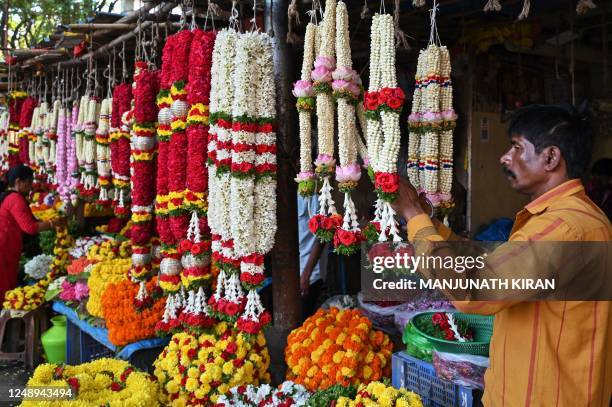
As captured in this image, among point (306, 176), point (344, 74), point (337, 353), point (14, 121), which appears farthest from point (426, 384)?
point (14, 121)

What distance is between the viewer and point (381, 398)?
2346 millimetres

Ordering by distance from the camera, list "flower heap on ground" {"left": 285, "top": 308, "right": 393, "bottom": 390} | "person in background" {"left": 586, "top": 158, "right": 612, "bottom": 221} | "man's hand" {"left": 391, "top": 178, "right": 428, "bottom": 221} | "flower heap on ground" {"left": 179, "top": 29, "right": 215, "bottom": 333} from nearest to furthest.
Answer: "man's hand" {"left": 391, "top": 178, "right": 428, "bottom": 221}, "flower heap on ground" {"left": 285, "top": 308, "right": 393, "bottom": 390}, "flower heap on ground" {"left": 179, "top": 29, "right": 215, "bottom": 333}, "person in background" {"left": 586, "top": 158, "right": 612, "bottom": 221}

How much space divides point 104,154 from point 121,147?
0.63m

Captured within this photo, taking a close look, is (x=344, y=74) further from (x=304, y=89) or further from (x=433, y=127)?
(x=433, y=127)

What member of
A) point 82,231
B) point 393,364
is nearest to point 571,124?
point 393,364

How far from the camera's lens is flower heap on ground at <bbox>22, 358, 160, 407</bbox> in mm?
2755

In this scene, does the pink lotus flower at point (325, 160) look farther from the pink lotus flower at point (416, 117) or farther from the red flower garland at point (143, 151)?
the red flower garland at point (143, 151)

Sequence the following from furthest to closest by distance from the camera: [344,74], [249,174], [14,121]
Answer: [14,121]
[249,174]
[344,74]

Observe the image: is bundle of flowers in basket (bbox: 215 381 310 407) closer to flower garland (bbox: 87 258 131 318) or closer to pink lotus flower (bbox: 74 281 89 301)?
flower garland (bbox: 87 258 131 318)

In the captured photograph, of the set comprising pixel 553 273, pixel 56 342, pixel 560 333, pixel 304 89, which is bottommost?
pixel 56 342

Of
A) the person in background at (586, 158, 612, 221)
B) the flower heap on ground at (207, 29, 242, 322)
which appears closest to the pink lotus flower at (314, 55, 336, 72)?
the flower heap on ground at (207, 29, 242, 322)

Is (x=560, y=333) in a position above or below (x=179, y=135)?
below

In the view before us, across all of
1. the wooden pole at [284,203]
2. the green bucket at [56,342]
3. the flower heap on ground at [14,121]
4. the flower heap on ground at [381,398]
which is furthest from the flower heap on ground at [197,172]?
the flower heap on ground at [14,121]

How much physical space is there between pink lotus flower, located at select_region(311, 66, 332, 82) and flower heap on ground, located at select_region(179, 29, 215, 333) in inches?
34.7
